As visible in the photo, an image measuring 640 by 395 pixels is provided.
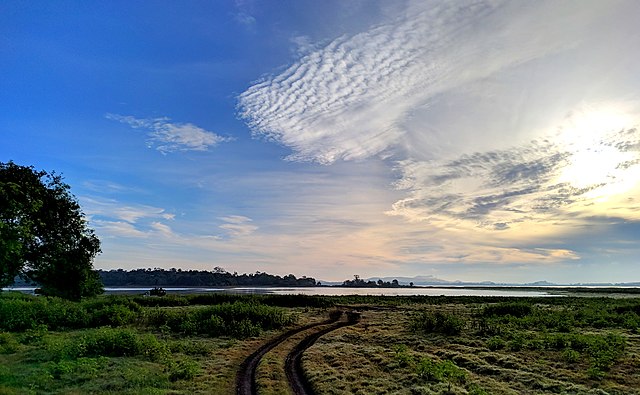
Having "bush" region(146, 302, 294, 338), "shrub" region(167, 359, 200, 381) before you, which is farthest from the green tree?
"shrub" region(167, 359, 200, 381)

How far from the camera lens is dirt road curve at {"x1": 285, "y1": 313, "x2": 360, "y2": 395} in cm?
1942

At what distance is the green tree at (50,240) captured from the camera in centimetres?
4003

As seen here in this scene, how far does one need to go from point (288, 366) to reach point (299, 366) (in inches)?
26.5

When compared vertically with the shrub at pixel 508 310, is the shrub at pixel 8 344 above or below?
below

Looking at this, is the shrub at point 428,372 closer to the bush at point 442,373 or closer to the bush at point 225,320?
the bush at point 442,373

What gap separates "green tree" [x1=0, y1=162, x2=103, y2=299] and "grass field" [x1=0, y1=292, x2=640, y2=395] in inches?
179

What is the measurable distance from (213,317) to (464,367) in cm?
2275

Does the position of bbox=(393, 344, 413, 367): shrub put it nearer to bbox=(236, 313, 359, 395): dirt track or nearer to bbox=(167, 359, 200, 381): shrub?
bbox=(236, 313, 359, 395): dirt track

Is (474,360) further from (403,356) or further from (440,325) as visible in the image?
(440,325)

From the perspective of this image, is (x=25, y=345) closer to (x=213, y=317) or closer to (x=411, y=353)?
(x=213, y=317)

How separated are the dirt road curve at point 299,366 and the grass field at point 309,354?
1.55ft

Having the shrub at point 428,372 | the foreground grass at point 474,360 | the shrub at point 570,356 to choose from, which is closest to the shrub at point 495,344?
the foreground grass at point 474,360

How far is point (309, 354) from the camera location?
26.6 m

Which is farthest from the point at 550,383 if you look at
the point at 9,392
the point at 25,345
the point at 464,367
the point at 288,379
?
the point at 25,345
